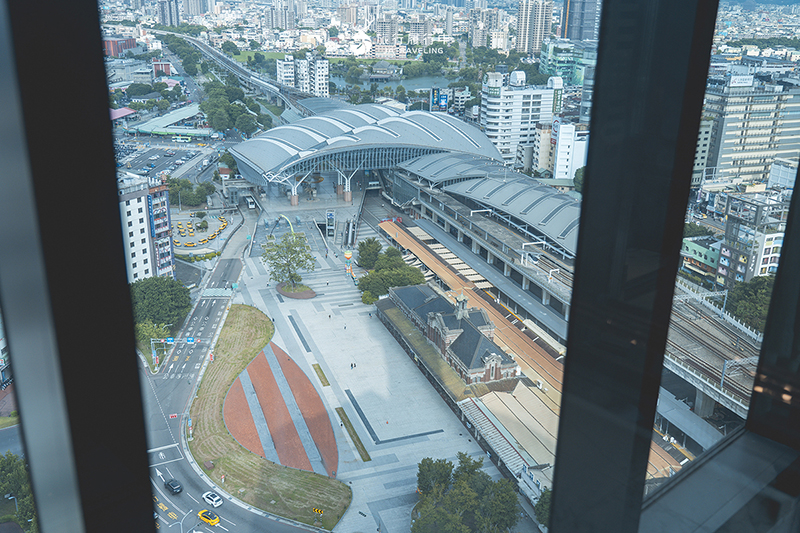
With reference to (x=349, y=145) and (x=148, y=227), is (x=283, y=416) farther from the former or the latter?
(x=349, y=145)

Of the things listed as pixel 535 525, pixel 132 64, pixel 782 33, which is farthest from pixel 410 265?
pixel 132 64

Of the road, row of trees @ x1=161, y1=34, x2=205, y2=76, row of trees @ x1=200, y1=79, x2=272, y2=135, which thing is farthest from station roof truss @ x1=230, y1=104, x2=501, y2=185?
row of trees @ x1=161, y1=34, x2=205, y2=76

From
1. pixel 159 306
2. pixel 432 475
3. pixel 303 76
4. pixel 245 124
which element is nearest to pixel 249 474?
pixel 432 475

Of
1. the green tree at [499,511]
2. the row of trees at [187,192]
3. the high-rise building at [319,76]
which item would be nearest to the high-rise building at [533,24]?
the high-rise building at [319,76]

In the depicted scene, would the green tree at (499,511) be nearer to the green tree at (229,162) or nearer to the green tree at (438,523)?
the green tree at (438,523)

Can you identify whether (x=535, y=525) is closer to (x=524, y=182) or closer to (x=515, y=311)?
(x=515, y=311)
